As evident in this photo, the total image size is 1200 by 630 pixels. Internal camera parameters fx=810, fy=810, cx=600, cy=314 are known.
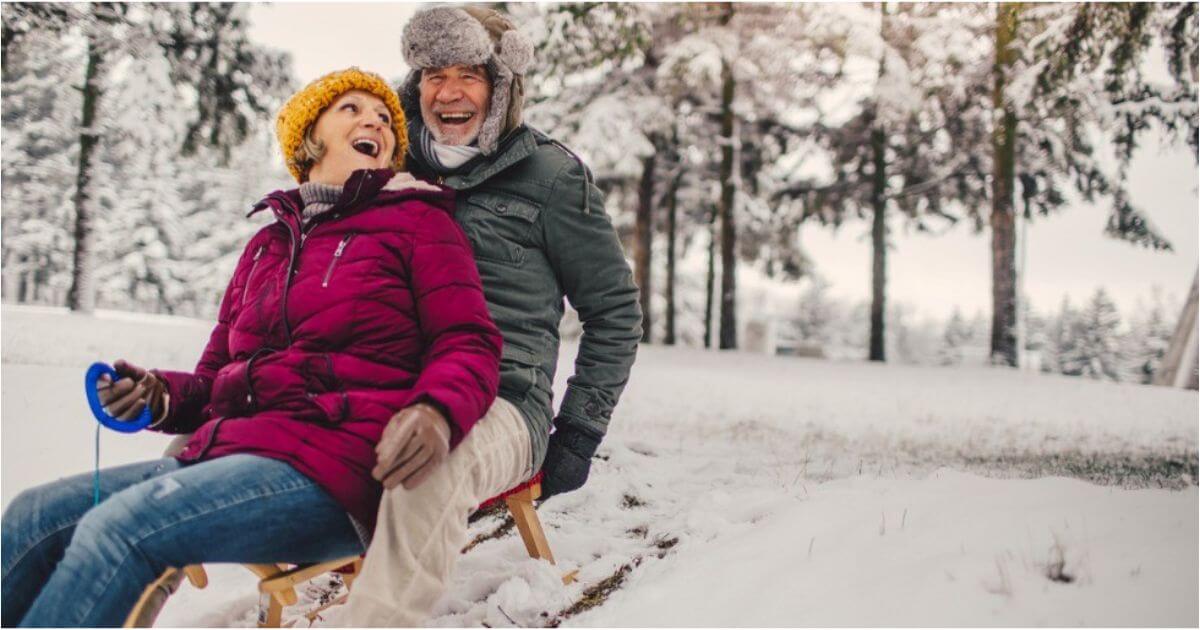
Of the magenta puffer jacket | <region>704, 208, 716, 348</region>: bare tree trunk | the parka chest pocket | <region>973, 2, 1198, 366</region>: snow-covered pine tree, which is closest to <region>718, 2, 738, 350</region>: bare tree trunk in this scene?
<region>704, 208, 716, 348</region>: bare tree trunk

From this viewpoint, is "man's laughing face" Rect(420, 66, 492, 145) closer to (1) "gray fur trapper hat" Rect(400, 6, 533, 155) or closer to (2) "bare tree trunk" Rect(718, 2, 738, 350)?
(1) "gray fur trapper hat" Rect(400, 6, 533, 155)

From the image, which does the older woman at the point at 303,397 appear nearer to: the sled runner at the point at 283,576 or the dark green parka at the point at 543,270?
the sled runner at the point at 283,576

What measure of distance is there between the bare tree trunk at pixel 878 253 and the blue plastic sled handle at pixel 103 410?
16480mm

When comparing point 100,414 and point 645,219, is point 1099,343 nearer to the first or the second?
point 645,219

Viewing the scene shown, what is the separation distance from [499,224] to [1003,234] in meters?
14.3

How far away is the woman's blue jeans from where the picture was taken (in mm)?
1944

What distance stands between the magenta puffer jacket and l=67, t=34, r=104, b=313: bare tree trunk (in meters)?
14.1

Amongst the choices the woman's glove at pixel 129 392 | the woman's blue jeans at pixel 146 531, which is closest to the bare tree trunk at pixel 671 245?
the woman's glove at pixel 129 392

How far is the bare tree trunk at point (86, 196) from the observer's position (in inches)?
565

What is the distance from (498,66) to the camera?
3209 mm

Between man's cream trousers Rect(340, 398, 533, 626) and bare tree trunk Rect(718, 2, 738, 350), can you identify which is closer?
man's cream trousers Rect(340, 398, 533, 626)

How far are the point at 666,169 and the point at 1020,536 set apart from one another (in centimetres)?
1795

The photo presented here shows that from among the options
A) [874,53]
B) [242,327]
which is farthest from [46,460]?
[874,53]

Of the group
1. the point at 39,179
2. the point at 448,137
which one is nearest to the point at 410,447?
the point at 448,137
